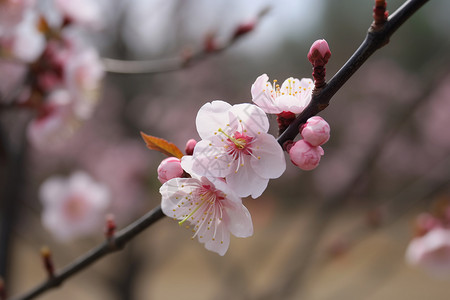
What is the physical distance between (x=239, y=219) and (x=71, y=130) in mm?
1430

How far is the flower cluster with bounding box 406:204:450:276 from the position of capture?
1.87 metres

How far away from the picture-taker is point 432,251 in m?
2.06

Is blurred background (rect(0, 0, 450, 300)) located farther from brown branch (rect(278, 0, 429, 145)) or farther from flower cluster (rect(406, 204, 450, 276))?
brown branch (rect(278, 0, 429, 145))

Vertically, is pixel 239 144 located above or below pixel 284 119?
below

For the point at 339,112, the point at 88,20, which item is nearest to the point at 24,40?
the point at 88,20

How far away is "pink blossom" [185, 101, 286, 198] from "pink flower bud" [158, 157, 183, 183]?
5cm

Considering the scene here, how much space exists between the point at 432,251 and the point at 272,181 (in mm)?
5382

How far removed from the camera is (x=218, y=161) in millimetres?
756

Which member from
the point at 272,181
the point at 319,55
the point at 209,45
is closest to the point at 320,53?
the point at 319,55

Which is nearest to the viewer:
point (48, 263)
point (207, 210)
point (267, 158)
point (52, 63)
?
point (267, 158)

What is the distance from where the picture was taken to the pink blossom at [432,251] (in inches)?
74.1

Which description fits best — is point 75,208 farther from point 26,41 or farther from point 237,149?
point 237,149

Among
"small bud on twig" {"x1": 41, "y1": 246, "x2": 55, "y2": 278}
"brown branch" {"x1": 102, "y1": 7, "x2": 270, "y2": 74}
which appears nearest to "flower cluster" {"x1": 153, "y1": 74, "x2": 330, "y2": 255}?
"small bud on twig" {"x1": 41, "y1": 246, "x2": 55, "y2": 278}

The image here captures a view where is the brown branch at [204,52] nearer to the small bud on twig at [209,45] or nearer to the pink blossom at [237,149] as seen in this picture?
the small bud on twig at [209,45]
